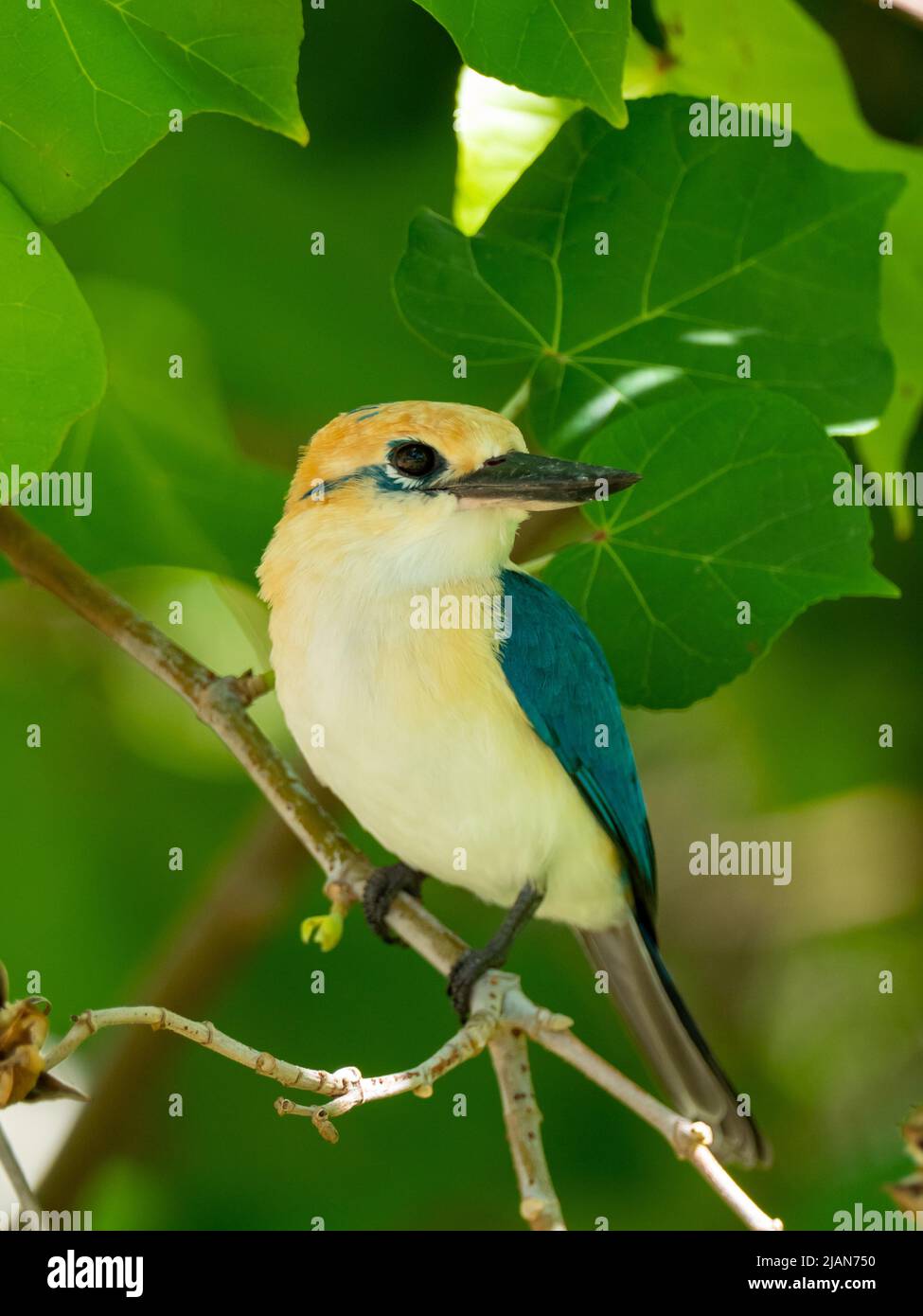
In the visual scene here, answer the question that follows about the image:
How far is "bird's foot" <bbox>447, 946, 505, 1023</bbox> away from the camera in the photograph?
93.2 inches

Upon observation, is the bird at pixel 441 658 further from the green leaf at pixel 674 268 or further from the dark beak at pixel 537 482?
the green leaf at pixel 674 268

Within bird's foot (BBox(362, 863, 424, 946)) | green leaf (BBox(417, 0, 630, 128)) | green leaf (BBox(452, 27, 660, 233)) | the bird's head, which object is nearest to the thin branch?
bird's foot (BBox(362, 863, 424, 946))

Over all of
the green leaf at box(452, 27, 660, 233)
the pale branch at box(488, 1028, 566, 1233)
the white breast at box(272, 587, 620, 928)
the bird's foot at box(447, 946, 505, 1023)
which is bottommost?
the pale branch at box(488, 1028, 566, 1233)

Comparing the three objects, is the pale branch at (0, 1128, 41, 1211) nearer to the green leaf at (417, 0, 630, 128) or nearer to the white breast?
the white breast

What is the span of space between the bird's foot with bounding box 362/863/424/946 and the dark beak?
2.24 feet

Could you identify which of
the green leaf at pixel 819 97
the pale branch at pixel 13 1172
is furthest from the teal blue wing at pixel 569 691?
the pale branch at pixel 13 1172

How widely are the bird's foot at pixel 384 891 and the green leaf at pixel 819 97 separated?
1174mm

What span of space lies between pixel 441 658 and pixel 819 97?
1228 millimetres

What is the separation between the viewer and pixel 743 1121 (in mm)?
2742

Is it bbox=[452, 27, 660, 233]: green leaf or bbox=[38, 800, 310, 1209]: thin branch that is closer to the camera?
bbox=[452, 27, 660, 233]: green leaf

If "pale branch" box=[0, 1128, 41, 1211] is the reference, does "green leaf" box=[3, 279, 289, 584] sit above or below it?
above

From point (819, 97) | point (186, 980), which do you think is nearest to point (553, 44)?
point (819, 97)
